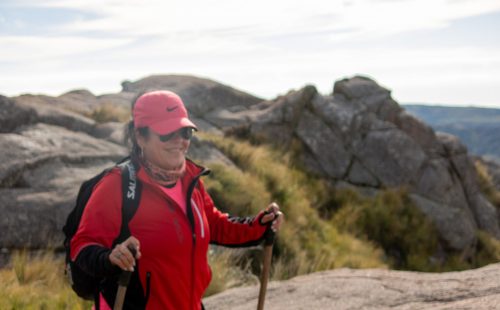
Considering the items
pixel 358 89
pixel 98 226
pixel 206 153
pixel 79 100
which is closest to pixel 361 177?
pixel 358 89

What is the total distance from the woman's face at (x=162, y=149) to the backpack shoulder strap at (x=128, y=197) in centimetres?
16

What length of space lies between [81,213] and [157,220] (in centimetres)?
43

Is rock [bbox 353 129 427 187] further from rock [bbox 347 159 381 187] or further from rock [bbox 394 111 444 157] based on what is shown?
rock [bbox 394 111 444 157]

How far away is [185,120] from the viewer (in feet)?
12.0

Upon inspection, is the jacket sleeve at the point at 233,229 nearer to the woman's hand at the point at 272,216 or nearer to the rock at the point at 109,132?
the woman's hand at the point at 272,216

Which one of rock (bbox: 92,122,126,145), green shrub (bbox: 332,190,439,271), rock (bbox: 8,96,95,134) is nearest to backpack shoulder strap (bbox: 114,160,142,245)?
rock (bbox: 8,96,95,134)

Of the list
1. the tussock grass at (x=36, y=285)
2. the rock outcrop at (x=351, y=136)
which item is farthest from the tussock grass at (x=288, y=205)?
the tussock grass at (x=36, y=285)

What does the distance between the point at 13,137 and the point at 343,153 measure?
10.3 metres

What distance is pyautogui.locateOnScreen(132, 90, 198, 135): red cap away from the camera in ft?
11.8

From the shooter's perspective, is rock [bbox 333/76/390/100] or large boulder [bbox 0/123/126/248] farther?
rock [bbox 333/76/390/100]

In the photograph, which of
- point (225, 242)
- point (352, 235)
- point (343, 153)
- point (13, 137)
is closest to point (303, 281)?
point (225, 242)

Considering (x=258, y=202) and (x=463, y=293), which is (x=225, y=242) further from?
(x=258, y=202)

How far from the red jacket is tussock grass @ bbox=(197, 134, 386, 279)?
18.9 ft

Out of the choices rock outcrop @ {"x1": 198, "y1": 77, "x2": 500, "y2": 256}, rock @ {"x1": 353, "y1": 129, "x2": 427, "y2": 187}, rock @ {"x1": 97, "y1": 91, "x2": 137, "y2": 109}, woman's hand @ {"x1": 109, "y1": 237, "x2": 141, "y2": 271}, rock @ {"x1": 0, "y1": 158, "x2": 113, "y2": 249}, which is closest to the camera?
woman's hand @ {"x1": 109, "y1": 237, "x2": 141, "y2": 271}
